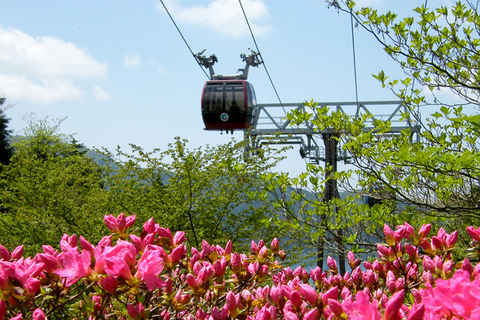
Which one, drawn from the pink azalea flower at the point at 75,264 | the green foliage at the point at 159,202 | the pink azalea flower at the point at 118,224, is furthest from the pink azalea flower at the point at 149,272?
the green foliage at the point at 159,202

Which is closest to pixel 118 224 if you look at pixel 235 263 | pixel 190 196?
pixel 235 263

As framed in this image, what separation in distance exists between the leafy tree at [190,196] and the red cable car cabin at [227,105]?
5.19 metres

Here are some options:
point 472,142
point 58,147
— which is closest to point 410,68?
point 472,142

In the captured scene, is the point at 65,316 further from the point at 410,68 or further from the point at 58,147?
the point at 58,147

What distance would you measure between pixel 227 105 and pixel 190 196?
22.3ft

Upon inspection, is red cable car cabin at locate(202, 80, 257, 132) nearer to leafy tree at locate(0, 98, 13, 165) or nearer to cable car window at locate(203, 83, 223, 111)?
cable car window at locate(203, 83, 223, 111)

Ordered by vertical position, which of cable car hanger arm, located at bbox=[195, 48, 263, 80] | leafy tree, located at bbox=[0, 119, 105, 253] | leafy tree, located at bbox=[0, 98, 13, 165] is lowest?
leafy tree, located at bbox=[0, 119, 105, 253]

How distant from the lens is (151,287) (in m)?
1.28

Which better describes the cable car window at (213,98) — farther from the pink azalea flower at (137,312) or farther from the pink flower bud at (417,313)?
the pink flower bud at (417,313)

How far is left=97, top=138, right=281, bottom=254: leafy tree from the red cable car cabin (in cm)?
519

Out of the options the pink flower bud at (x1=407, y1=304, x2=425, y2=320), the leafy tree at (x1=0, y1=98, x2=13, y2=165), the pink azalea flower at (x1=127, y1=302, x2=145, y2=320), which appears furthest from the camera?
the leafy tree at (x1=0, y1=98, x2=13, y2=165)

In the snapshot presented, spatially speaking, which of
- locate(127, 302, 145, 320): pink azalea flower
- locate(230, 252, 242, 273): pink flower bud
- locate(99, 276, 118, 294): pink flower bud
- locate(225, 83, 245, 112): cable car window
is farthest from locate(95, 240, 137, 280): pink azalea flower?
locate(225, 83, 245, 112): cable car window

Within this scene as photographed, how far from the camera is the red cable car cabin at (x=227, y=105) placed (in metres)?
15.5

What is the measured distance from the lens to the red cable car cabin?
15453mm
